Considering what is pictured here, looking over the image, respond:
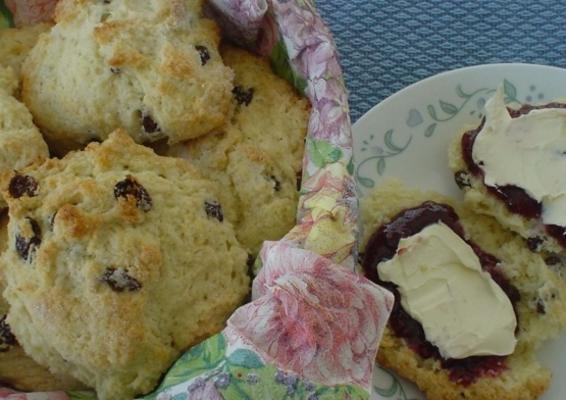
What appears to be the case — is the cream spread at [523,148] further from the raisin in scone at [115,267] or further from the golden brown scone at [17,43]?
the golden brown scone at [17,43]

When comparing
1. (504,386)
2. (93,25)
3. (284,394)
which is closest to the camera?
(284,394)

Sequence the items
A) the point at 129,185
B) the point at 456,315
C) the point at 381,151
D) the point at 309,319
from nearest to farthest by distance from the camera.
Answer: the point at 309,319
the point at 129,185
the point at 456,315
the point at 381,151

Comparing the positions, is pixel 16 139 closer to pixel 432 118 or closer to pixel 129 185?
pixel 129 185

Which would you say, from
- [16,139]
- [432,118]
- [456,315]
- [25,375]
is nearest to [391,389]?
[456,315]

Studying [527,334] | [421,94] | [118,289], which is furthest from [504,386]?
[118,289]

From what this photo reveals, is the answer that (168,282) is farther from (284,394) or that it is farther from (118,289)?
(284,394)

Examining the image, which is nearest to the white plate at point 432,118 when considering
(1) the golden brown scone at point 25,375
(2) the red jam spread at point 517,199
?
(2) the red jam spread at point 517,199
